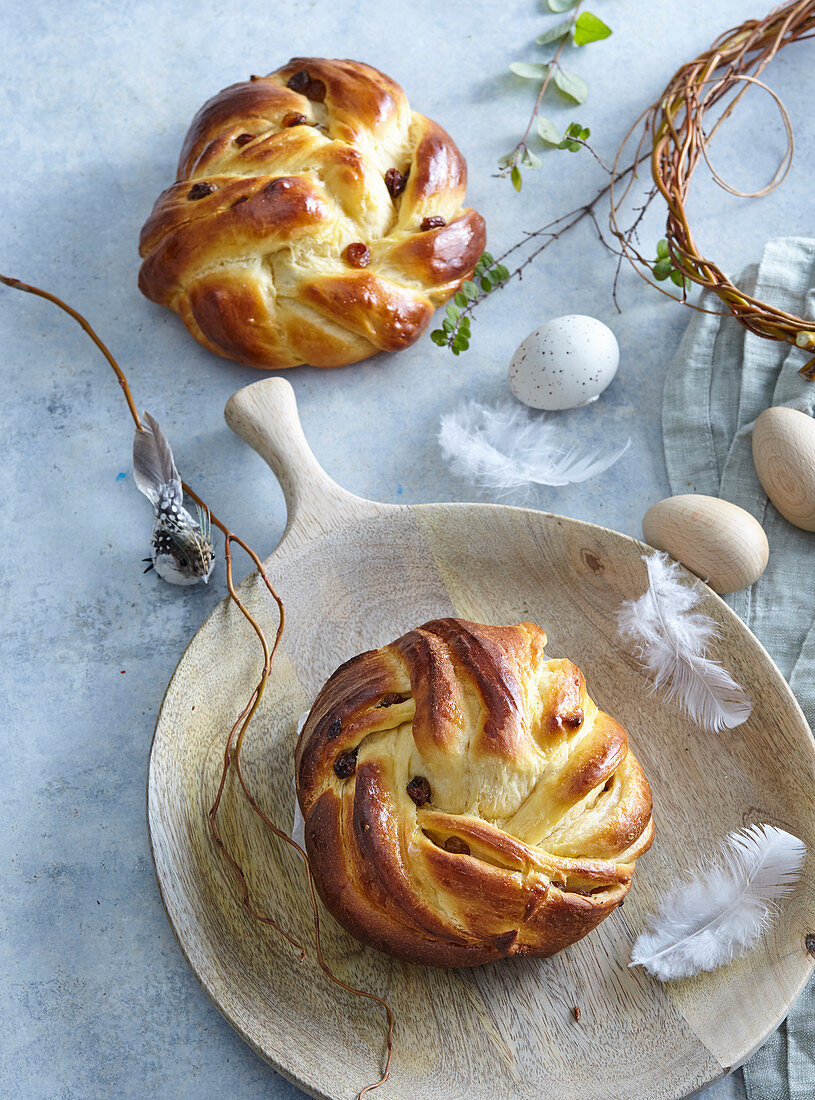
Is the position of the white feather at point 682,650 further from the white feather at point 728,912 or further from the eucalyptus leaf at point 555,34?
the eucalyptus leaf at point 555,34

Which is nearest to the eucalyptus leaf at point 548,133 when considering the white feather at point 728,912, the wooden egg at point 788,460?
the wooden egg at point 788,460

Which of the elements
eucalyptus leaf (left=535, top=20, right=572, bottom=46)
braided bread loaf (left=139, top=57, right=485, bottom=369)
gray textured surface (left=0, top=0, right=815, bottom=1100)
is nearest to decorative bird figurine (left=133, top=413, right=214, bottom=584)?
gray textured surface (left=0, top=0, right=815, bottom=1100)

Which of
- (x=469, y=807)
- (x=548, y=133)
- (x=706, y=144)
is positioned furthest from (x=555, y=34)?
(x=469, y=807)

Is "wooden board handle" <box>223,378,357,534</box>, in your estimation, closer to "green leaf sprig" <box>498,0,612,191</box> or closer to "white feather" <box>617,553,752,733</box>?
"white feather" <box>617,553,752,733</box>

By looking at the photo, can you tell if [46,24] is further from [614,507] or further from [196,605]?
[614,507]

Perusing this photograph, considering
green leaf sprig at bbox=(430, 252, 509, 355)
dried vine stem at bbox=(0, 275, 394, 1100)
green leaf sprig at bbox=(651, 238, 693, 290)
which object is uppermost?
green leaf sprig at bbox=(651, 238, 693, 290)

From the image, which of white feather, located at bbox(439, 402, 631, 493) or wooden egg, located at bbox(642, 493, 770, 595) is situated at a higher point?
wooden egg, located at bbox(642, 493, 770, 595)

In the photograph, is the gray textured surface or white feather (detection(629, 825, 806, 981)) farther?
the gray textured surface
